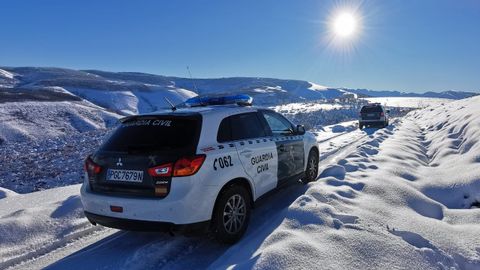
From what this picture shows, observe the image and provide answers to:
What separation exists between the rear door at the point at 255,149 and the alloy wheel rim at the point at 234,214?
0.40 meters

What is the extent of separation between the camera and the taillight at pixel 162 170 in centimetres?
363

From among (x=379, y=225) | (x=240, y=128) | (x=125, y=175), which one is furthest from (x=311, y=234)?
(x=125, y=175)

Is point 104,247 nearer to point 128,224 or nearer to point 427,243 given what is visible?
point 128,224

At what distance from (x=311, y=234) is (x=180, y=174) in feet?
5.31

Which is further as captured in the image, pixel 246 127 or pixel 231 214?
pixel 246 127

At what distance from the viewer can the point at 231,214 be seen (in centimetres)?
415

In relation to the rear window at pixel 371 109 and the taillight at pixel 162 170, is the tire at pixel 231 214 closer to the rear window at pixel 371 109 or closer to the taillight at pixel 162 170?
the taillight at pixel 162 170

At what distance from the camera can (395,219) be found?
14.4 ft

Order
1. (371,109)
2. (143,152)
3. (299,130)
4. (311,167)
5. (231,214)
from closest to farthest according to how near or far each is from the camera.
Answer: (143,152) < (231,214) < (299,130) < (311,167) < (371,109)

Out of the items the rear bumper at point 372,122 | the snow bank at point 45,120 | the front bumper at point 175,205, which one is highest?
the front bumper at point 175,205

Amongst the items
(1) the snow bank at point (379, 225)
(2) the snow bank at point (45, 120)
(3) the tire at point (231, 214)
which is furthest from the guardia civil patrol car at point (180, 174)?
(2) the snow bank at point (45, 120)

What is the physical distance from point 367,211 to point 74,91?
3931 inches

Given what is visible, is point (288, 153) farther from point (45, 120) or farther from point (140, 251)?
point (45, 120)

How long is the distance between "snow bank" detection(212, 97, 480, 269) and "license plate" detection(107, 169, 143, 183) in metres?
1.27
